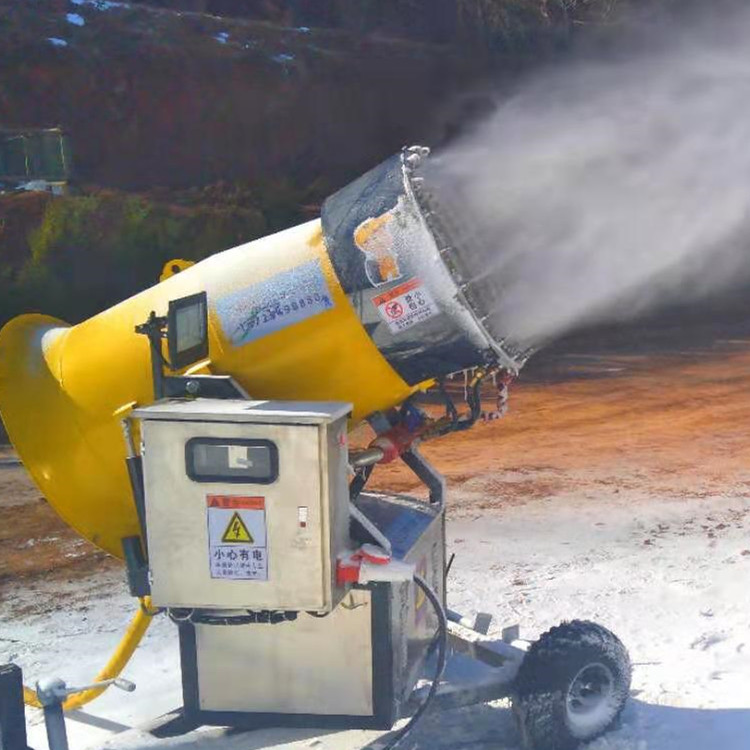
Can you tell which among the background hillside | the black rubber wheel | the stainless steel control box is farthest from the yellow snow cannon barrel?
the background hillside

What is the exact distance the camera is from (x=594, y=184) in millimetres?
4691

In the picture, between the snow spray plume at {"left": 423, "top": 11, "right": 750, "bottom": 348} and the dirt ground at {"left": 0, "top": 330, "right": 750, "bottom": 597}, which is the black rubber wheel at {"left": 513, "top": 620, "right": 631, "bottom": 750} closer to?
the snow spray plume at {"left": 423, "top": 11, "right": 750, "bottom": 348}

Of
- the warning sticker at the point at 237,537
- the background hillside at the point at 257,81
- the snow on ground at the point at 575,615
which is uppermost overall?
the background hillside at the point at 257,81

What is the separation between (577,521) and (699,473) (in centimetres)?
202

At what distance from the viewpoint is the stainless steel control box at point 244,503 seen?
4.02m

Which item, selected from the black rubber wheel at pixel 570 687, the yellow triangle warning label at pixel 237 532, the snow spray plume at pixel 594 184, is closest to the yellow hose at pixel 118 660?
the yellow triangle warning label at pixel 237 532

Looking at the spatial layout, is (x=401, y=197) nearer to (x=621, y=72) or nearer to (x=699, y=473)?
(x=621, y=72)

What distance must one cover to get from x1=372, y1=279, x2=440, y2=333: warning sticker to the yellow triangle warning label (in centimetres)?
109

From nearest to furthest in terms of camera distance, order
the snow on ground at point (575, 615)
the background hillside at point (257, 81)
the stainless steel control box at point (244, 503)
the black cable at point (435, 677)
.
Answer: the stainless steel control box at point (244, 503) → the black cable at point (435, 677) → the snow on ground at point (575, 615) → the background hillside at point (257, 81)

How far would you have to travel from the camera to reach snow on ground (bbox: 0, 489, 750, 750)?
207 inches

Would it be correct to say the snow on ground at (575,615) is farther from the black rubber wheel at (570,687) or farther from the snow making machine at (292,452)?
the snow making machine at (292,452)

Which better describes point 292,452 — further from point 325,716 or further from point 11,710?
point 11,710

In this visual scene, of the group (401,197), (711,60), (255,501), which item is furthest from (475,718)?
(711,60)

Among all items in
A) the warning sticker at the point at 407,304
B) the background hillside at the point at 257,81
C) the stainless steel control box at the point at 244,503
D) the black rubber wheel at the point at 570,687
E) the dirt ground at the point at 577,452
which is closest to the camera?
the stainless steel control box at the point at 244,503
